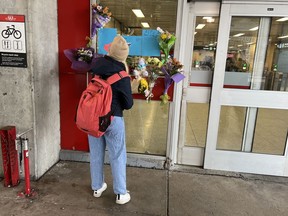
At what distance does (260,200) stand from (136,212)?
1.40 metres

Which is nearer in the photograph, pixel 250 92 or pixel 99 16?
pixel 99 16

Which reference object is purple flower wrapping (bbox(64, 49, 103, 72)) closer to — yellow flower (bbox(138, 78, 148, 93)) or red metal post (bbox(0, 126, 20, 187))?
yellow flower (bbox(138, 78, 148, 93))

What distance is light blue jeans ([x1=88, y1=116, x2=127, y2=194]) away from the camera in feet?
7.44

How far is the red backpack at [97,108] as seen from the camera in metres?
2.05

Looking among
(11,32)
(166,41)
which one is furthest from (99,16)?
(11,32)

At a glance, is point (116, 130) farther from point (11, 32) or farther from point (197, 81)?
point (11, 32)

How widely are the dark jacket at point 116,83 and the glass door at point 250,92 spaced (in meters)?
1.33

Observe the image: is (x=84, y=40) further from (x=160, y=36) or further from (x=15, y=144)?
(x=15, y=144)

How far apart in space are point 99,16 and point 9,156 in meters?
1.90

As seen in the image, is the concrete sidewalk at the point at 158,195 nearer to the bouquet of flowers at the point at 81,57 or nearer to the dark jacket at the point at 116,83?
the dark jacket at the point at 116,83

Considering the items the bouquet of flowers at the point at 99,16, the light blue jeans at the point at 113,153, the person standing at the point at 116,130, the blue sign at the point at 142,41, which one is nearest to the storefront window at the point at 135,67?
the blue sign at the point at 142,41

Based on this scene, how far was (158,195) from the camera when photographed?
2617mm

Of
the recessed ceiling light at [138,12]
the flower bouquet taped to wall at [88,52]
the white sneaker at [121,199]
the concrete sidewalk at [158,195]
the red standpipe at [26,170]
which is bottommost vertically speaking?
the concrete sidewalk at [158,195]

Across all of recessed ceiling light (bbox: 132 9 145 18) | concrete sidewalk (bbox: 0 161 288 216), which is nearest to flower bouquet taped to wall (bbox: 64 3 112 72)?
recessed ceiling light (bbox: 132 9 145 18)
